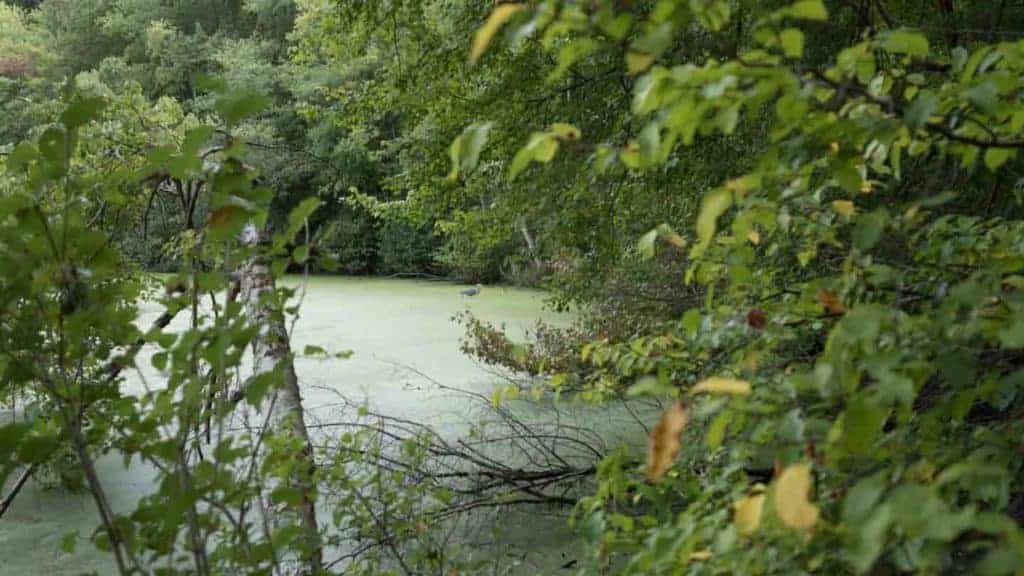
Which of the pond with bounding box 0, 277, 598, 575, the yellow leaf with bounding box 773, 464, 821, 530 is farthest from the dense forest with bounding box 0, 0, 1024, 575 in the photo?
the pond with bounding box 0, 277, 598, 575

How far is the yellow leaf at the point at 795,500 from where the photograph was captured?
0.56m

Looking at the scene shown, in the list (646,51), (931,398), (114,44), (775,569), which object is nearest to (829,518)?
(775,569)

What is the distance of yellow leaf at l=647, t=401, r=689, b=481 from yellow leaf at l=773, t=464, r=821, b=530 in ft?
0.33

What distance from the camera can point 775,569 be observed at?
0.97 meters

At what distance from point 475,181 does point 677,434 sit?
10.6 feet

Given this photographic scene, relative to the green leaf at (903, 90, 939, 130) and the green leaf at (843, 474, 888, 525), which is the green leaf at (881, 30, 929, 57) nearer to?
the green leaf at (903, 90, 939, 130)

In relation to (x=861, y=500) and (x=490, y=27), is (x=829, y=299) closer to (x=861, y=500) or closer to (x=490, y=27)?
(x=861, y=500)

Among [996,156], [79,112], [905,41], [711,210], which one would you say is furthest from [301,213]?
[996,156]

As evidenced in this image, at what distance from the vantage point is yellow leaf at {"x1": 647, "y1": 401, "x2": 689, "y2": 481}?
2.17 feet

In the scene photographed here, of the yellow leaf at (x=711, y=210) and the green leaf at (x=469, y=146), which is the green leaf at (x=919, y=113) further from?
the green leaf at (x=469, y=146)

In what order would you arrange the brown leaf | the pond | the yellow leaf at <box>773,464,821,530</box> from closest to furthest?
the yellow leaf at <box>773,464,821,530</box> → the brown leaf → the pond

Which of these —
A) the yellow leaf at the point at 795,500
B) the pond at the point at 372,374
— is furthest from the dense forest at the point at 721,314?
the pond at the point at 372,374

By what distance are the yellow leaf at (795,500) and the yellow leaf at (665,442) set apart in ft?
0.33

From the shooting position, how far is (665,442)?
671 mm
